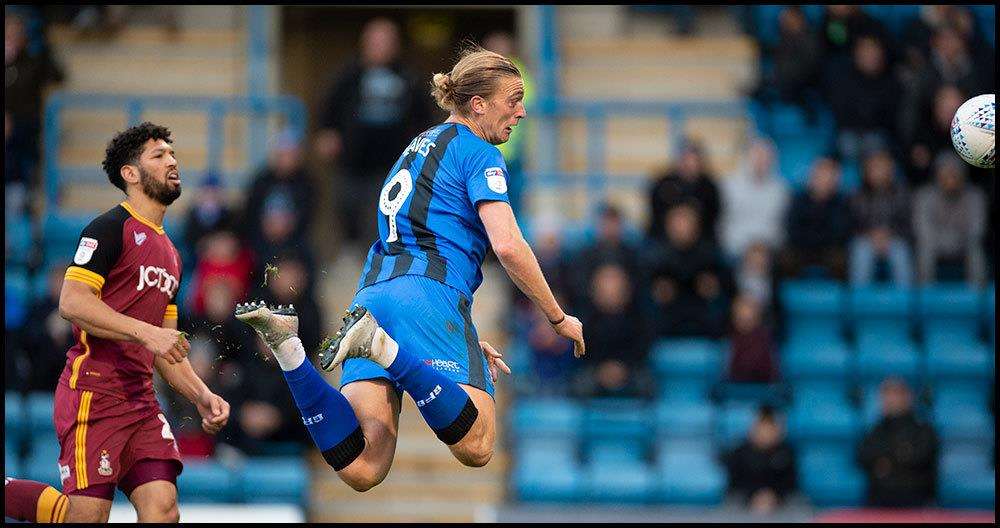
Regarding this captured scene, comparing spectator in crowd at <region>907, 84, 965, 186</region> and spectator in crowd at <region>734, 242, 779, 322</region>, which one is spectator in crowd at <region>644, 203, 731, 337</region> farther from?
spectator in crowd at <region>907, 84, 965, 186</region>

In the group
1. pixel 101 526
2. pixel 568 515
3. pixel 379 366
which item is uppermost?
pixel 379 366

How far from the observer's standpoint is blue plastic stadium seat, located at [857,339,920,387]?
45.7 feet

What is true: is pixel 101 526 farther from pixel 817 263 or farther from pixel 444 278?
pixel 817 263

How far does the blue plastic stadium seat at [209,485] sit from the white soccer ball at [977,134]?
23.6 feet

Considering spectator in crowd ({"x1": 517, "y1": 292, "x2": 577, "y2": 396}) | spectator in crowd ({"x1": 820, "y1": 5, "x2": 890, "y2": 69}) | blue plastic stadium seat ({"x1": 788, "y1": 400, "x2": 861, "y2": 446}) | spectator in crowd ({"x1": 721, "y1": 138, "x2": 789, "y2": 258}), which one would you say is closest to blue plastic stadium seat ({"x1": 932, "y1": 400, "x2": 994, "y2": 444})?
blue plastic stadium seat ({"x1": 788, "y1": 400, "x2": 861, "y2": 446})

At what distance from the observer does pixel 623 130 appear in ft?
52.7

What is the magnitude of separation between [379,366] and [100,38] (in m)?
10.9

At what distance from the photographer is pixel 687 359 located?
13.9 metres

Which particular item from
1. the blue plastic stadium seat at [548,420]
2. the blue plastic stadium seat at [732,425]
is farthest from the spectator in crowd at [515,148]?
the blue plastic stadium seat at [732,425]

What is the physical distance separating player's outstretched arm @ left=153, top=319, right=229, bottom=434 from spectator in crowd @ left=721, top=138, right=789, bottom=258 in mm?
7855

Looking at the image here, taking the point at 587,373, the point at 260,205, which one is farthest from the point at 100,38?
the point at 587,373

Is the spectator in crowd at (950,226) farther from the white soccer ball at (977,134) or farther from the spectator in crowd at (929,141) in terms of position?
the white soccer ball at (977,134)

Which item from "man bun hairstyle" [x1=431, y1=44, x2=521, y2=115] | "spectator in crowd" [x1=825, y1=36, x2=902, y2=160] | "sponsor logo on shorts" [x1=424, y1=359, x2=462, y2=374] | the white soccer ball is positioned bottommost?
"sponsor logo on shorts" [x1=424, y1=359, x2=462, y2=374]

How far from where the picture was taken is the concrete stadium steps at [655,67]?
16.2m
